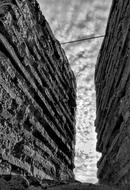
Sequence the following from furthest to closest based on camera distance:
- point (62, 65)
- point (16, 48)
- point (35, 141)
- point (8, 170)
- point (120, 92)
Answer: point (62, 65) < point (120, 92) < point (35, 141) < point (16, 48) < point (8, 170)

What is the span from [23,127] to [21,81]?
420mm

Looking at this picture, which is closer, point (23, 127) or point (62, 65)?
point (23, 127)

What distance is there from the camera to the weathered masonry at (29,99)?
1939 mm

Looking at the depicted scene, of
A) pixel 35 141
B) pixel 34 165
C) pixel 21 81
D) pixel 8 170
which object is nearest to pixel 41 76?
pixel 21 81

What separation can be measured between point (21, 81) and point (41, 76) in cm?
57

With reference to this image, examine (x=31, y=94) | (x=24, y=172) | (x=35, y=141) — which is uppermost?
(x=31, y=94)

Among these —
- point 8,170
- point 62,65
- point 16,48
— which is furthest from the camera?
point 62,65

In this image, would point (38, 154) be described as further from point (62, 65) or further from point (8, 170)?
point (62, 65)

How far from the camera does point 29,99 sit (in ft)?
7.62

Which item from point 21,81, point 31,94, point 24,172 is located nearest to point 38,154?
point 24,172

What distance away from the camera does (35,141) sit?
7.77 ft

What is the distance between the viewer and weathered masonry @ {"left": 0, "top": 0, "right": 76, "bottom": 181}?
1939mm

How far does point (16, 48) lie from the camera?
7.27ft

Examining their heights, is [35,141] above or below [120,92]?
below
